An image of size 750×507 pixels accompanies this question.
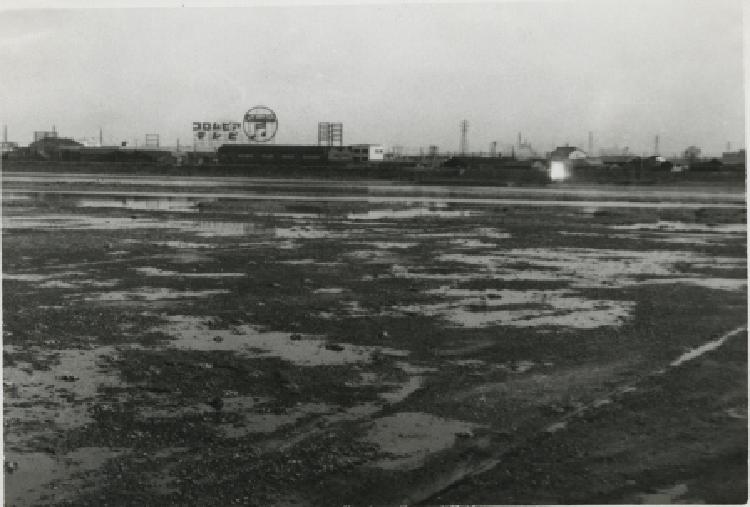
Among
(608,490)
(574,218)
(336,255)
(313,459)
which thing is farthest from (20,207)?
(608,490)

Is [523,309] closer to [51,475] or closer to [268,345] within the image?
[268,345]

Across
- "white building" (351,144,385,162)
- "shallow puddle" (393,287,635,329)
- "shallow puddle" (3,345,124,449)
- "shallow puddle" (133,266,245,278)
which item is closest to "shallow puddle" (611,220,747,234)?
"shallow puddle" (393,287,635,329)

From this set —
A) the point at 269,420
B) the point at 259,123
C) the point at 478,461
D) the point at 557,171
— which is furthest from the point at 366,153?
the point at 478,461

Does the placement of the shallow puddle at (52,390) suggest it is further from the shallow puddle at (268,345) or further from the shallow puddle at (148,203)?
the shallow puddle at (148,203)

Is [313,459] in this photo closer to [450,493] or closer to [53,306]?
[450,493]

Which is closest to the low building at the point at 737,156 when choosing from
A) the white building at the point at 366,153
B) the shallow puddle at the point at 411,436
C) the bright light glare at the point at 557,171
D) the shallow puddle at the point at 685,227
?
the shallow puddle at the point at 685,227

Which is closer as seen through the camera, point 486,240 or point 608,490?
point 608,490

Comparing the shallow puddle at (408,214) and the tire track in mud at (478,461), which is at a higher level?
the shallow puddle at (408,214)
